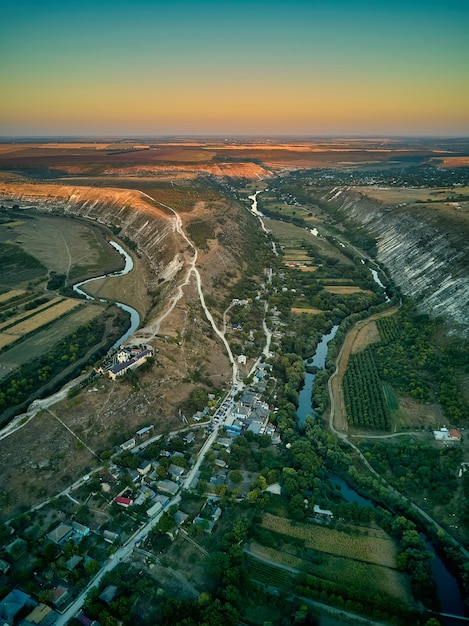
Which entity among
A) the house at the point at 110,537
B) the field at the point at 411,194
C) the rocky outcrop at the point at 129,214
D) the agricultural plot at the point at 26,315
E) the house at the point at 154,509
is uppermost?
the field at the point at 411,194

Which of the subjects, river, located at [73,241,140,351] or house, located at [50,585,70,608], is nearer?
house, located at [50,585,70,608]

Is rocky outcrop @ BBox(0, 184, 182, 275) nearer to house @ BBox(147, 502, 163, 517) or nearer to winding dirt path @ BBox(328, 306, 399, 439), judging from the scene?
winding dirt path @ BBox(328, 306, 399, 439)

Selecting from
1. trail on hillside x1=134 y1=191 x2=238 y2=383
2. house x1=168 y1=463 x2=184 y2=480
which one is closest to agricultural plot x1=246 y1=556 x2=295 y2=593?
house x1=168 y1=463 x2=184 y2=480

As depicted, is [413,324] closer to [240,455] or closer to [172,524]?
[240,455]

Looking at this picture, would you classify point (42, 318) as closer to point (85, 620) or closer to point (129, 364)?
point (129, 364)

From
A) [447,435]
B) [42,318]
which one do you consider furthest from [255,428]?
[42,318]

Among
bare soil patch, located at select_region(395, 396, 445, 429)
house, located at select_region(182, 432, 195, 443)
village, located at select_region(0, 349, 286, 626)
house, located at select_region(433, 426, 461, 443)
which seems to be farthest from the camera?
bare soil patch, located at select_region(395, 396, 445, 429)

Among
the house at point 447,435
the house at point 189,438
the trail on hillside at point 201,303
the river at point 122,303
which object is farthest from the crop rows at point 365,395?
the river at point 122,303

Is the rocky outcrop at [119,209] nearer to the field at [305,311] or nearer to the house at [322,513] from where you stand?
the field at [305,311]
